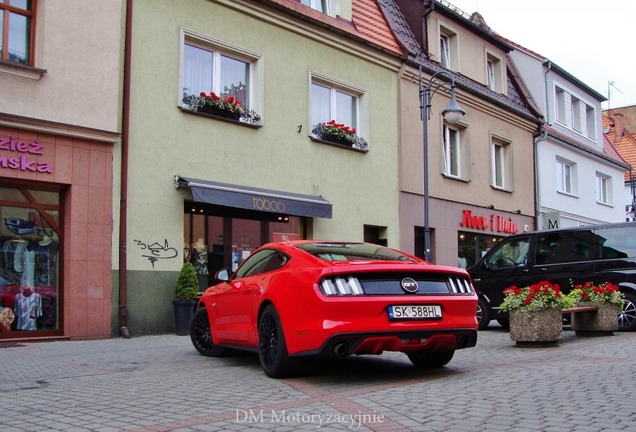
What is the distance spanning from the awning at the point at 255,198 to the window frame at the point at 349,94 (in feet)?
5.76

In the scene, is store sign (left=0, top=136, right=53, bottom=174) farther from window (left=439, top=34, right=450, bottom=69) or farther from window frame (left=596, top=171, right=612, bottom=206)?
window frame (left=596, top=171, right=612, bottom=206)

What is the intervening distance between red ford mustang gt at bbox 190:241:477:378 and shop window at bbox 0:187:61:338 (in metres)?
5.13

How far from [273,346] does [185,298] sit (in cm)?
582

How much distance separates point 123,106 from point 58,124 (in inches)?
54.6

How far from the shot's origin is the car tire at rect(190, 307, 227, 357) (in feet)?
29.6

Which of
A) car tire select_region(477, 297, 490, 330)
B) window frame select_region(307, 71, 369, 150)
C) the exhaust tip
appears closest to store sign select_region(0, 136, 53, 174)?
window frame select_region(307, 71, 369, 150)

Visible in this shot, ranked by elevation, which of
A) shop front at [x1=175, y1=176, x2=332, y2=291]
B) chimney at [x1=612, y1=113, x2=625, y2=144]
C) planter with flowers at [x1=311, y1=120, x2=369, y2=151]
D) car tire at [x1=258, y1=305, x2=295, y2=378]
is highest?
chimney at [x1=612, y1=113, x2=625, y2=144]

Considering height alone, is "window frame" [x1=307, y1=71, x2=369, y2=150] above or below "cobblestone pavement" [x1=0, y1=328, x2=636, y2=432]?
above

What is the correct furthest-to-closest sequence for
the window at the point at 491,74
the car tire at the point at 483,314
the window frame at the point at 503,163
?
the window at the point at 491,74 < the window frame at the point at 503,163 < the car tire at the point at 483,314

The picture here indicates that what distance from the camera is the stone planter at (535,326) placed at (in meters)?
9.90

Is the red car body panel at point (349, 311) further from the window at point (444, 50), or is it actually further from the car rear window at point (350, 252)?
the window at point (444, 50)

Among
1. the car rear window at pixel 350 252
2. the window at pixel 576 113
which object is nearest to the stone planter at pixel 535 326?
the car rear window at pixel 350 252

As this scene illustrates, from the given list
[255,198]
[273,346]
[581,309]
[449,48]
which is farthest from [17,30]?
[449,48]

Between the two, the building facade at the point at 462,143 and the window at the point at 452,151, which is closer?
the building facade at the point at 462,143
